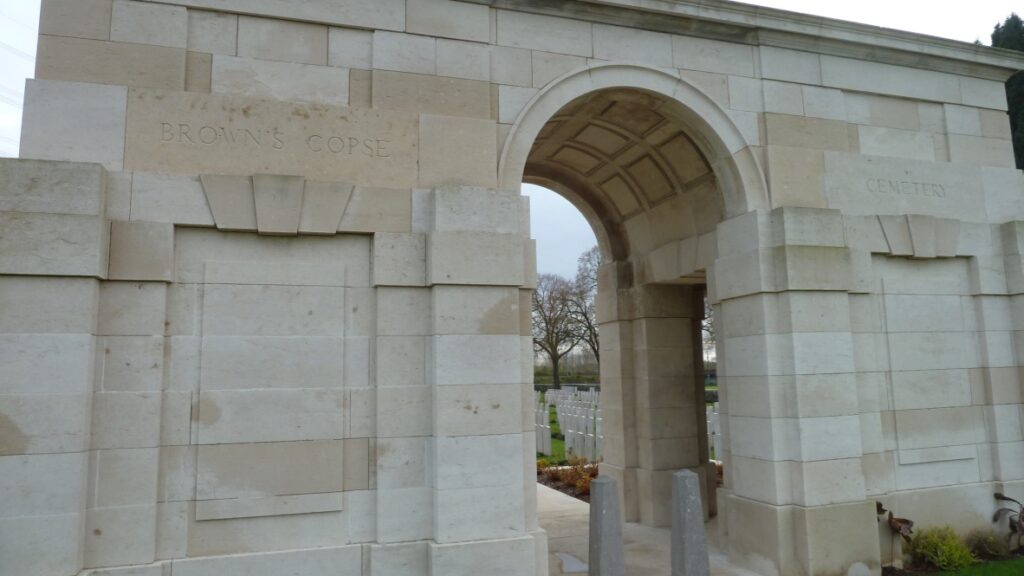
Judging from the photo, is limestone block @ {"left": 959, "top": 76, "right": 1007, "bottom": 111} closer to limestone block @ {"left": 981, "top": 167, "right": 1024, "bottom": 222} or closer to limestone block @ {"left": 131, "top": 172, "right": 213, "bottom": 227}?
limestone block @ {"left": 981, "top": 167, "right": 1024, "bottom": 222}

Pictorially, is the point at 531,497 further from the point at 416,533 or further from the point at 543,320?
the point at 543,320

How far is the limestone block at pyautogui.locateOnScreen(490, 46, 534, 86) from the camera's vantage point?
609 cm

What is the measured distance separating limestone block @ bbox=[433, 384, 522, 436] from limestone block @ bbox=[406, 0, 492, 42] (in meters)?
3.25

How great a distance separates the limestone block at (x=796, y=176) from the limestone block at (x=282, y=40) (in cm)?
462

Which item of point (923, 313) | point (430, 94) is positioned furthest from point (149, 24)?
point (923, 313)

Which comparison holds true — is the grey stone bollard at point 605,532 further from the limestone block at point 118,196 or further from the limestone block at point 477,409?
the limestone block at point 118,196

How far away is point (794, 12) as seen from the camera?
22.5ft

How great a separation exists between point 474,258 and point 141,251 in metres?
2.61

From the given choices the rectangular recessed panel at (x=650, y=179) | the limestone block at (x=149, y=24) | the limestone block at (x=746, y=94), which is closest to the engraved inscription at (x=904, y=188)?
the limestone block at (x=746, y=94)

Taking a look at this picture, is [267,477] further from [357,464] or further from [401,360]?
[401,360]

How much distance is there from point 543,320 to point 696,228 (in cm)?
3114

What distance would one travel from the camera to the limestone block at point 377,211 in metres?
5.47

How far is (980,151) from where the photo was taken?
25.5ft

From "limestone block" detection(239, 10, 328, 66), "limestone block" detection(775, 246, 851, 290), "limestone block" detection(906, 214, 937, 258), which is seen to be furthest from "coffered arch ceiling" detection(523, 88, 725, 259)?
"limestone block" detection(239, 10, 328, 66)
